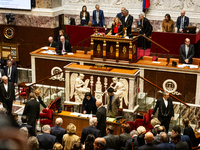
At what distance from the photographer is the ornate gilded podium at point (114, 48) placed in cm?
1073

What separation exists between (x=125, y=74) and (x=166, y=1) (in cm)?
703

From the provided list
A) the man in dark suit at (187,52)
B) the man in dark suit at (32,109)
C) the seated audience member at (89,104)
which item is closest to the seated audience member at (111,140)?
the seated audience member at (89,104)

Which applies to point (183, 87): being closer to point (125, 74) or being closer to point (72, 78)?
point (125, 74)

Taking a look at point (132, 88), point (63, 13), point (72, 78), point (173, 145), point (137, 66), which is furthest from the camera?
point (63, 13)

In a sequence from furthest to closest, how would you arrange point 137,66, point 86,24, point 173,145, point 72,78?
point 86,24, point 137,66, point 72,78, point 173,145

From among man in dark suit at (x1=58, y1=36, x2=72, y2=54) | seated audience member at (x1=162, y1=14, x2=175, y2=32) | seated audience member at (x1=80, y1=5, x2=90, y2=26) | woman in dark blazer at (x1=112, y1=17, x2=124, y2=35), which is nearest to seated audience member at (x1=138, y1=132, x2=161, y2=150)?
woman in dark blazer at (x1=112, y1=17, x2=124, y2=35)

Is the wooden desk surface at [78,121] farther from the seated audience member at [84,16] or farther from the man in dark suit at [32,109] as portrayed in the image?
the seated audience member at [84,16]

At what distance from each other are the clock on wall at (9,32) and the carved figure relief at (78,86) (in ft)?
21.5

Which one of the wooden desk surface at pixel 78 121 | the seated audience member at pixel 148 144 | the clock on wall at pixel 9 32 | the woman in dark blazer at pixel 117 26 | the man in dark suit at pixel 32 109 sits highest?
the woman in dark blazer at pixel 117 26

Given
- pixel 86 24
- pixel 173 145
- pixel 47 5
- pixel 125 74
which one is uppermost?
pixel 47 5

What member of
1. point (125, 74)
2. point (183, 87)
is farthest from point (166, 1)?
point (125, 74)

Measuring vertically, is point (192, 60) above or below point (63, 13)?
below

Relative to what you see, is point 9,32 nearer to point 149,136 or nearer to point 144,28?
point 144,28

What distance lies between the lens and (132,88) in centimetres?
912
